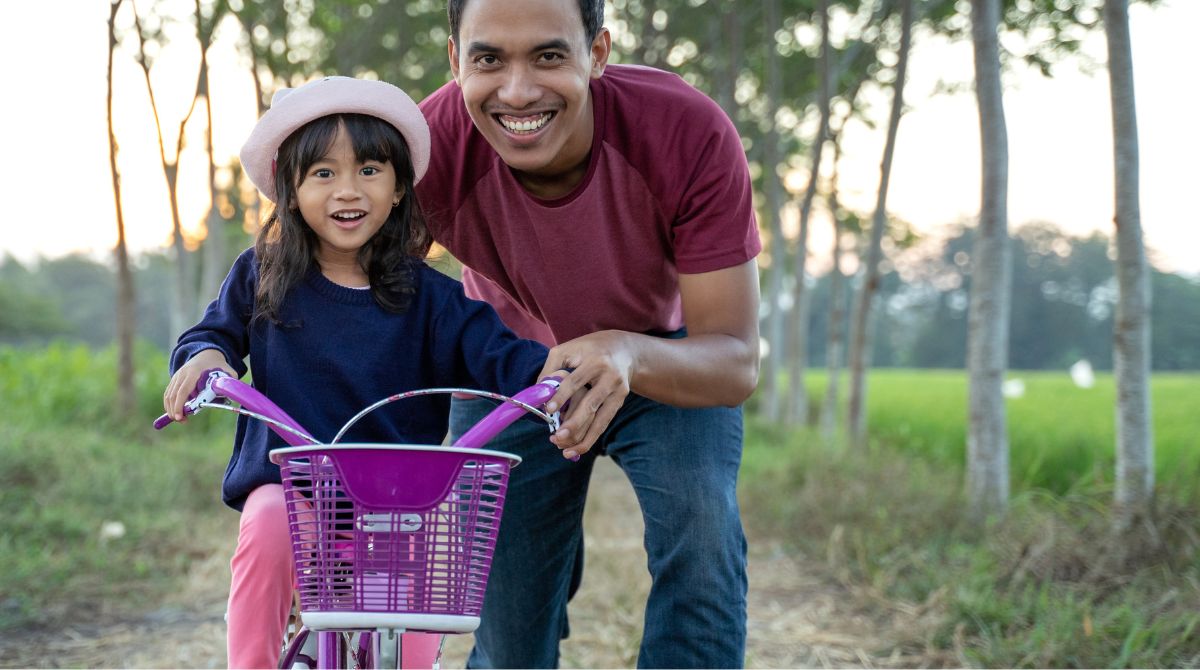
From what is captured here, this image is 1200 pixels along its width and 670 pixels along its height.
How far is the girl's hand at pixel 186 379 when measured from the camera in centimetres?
235

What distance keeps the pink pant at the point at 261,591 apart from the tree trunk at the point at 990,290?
452 centimetres

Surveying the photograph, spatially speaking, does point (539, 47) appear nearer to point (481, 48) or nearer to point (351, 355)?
point (481, 48)

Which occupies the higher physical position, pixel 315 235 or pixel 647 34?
pixel 647 34

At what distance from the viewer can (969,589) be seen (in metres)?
5.00

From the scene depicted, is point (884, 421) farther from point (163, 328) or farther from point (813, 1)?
point (163, 328)

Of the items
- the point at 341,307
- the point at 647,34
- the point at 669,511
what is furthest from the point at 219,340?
the point at 647,34

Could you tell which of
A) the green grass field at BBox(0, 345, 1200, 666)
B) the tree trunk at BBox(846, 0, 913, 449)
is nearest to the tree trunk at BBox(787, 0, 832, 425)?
the tree trunk at BBox(846, 0, 913, 449)

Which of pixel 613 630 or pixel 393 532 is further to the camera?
pixel 613 630

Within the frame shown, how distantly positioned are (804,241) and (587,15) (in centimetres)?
1111

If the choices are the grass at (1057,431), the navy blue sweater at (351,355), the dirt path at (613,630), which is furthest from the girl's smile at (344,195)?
the grass at (1057,431)

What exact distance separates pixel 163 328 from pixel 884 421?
176 ft

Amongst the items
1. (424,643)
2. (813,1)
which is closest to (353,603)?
(424,643)

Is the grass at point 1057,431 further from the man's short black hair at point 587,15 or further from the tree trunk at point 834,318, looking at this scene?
the man's short black hair at point 587,15

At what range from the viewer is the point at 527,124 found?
9.50 feet
